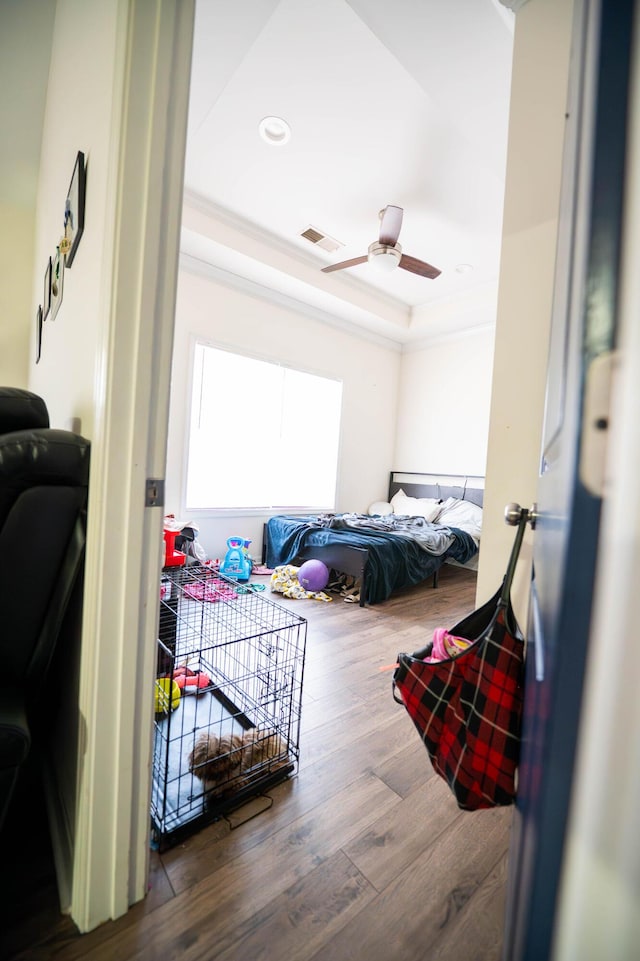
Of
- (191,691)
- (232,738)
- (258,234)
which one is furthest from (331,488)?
(232,738)

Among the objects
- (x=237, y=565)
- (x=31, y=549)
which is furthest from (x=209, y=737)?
(x=237, y=565)

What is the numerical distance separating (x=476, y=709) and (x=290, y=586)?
Answer: 255 cm

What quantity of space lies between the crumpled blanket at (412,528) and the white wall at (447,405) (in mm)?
1152

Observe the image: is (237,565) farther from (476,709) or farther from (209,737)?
(476,709)

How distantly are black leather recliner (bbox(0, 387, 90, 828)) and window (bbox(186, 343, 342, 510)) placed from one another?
2.95 meters

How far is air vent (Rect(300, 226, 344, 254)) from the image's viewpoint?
339cm

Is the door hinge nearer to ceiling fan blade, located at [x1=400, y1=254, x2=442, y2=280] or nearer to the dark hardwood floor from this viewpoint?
the dark hardwood floor

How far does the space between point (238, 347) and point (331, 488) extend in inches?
80.0

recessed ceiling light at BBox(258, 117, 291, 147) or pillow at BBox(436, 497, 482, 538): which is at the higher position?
recessed ceiling light at BBox(258, 117, 291, 147)

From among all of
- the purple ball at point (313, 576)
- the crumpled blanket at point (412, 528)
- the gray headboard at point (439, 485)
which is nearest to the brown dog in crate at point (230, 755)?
the purple ball at point (313, 576)

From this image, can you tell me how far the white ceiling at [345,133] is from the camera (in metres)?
1.72

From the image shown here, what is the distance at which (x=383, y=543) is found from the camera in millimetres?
3193

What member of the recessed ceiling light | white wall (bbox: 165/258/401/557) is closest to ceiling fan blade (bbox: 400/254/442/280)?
the recessed ceiling light

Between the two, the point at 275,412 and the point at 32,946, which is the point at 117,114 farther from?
the point at 275,412
